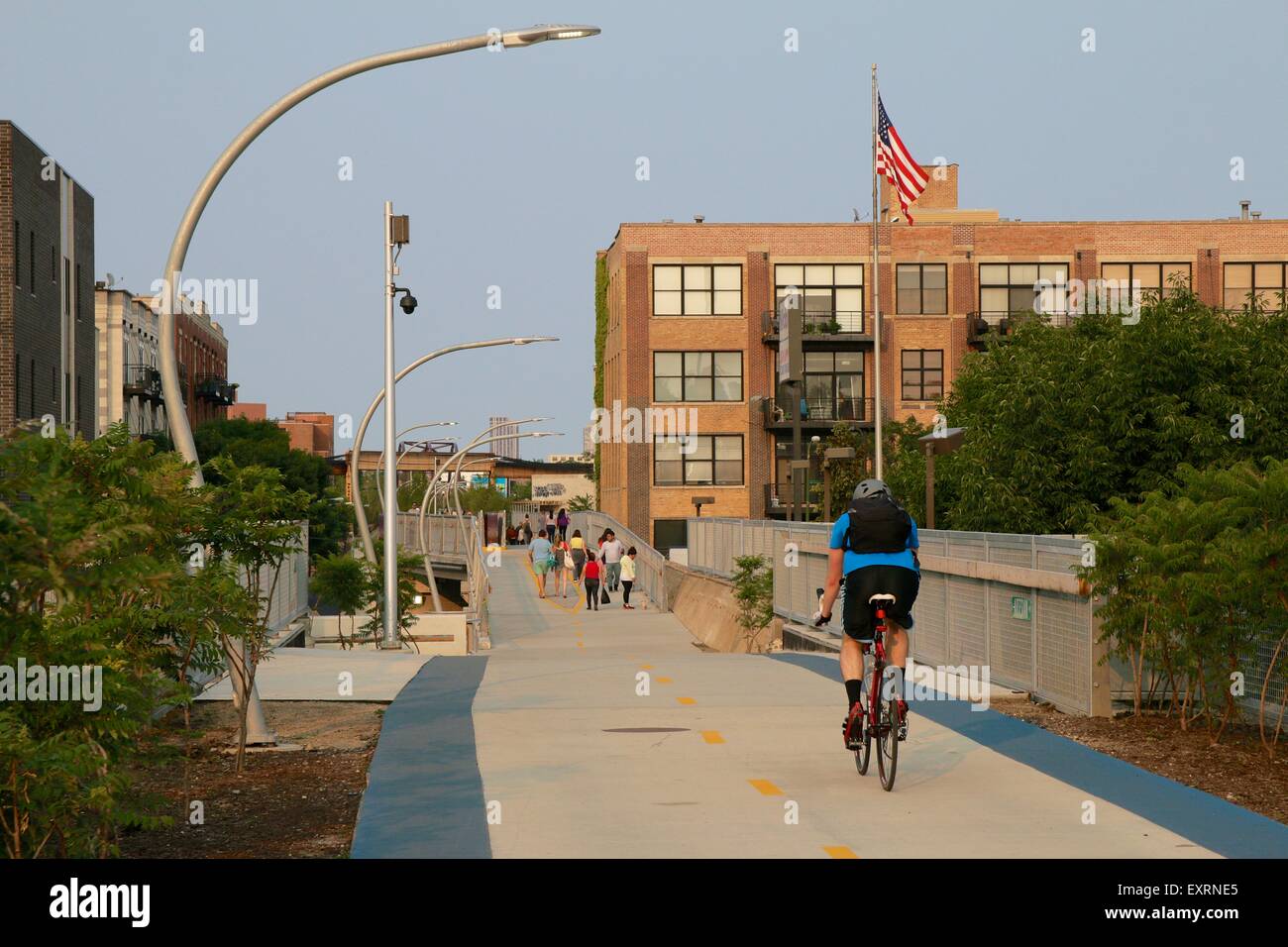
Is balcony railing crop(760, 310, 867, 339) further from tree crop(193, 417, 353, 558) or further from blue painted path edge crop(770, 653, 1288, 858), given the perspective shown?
blue painted path edge crop(770, 653, 1288, 858)

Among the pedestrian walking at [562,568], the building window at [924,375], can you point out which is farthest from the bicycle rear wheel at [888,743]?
the building window at [924,375]

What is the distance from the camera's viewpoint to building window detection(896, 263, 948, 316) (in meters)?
72.5

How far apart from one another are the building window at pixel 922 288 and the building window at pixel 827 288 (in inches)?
76.8

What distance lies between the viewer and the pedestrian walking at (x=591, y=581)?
43.8 meters

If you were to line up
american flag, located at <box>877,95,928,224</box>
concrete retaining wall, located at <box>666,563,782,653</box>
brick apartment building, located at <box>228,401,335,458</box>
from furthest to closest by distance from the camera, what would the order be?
brick apartment building, located at <box>228,401,335,458</box> < american flag, located at <box>877,95,928,224</box> < concrete retaining wall, located at <box>666,563,782,653</box>

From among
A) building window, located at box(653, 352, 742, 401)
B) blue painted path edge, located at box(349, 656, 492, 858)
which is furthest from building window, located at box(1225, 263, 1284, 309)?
blue painted path edge, located at box(349, 656, 492, 858)

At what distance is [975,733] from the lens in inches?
516

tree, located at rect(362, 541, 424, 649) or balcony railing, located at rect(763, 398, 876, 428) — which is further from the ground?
balcony railing, located at rect(763, 398, 876, 428)

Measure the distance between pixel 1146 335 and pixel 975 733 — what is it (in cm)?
1677

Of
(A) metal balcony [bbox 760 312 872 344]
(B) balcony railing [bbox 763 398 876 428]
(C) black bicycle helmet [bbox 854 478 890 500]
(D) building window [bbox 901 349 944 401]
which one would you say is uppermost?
(A) metal balcony [bbox 760 312 872 344]

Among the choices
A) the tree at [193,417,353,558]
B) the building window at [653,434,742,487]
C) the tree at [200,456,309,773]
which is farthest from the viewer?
the tree at [193,417,353,558]

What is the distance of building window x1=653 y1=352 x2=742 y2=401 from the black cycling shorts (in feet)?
203
